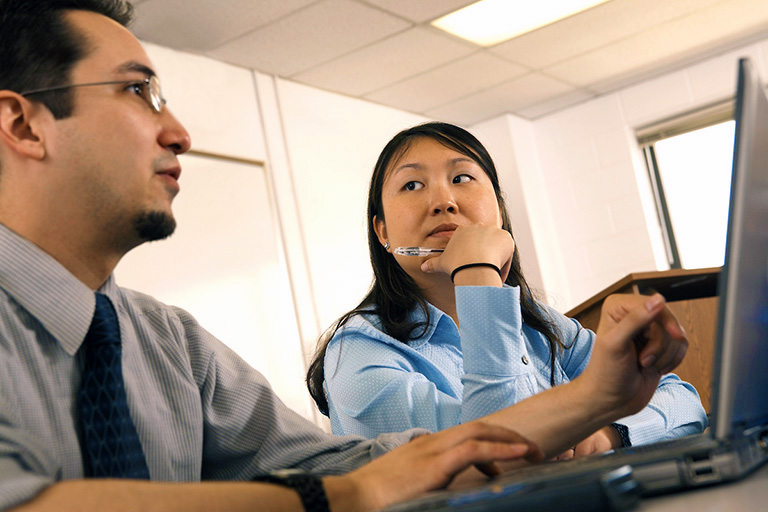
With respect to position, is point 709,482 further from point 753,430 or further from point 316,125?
point 316,125

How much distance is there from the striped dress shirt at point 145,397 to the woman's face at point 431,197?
21.9 inches

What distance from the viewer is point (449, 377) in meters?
1.47

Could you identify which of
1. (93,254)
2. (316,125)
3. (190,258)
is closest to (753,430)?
(93,254)

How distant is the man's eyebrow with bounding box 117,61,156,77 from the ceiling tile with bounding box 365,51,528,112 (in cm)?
357

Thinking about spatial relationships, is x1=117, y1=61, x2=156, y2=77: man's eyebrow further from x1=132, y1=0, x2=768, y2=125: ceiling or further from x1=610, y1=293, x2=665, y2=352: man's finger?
x1=132, y1=0, x2=768, y2=125: ceiling

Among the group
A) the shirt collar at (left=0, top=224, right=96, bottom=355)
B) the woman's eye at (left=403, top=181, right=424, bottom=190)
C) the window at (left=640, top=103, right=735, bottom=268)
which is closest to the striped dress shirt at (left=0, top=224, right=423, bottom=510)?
the shirt collar at (left=0, top=224, right=96, bottom=355)

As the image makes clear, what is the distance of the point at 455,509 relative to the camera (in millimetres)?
525

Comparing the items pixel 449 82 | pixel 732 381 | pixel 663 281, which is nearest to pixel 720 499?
pixel 732 381

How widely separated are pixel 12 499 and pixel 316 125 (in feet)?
13.4

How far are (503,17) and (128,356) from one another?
3551 millimetres

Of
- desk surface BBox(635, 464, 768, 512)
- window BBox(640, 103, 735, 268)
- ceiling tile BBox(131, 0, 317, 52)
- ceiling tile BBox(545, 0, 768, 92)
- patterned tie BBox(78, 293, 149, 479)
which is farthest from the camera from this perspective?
window BBox(640, 103, 735, 268)

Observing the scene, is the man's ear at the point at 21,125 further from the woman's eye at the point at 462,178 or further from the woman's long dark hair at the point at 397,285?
the woman's eye at the point at 462,178

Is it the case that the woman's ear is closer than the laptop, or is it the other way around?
the laptop

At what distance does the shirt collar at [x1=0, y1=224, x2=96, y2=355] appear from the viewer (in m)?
0.90
